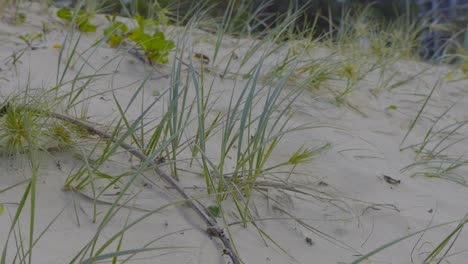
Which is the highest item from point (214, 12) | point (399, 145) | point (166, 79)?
point (166, 79)

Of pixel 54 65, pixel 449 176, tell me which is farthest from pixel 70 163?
pixel 449 176

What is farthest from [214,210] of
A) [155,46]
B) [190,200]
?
[155,46]

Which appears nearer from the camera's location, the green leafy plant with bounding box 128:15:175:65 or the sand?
the sand

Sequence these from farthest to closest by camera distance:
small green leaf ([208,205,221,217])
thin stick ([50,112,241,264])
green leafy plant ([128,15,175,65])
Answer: green leafy plant ([128,15,175,65])
small green leaf ([208,205,221,217])
thin stick ([50,112,241,264])

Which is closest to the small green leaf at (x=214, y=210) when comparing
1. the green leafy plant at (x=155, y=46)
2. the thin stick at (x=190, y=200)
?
the thin stick at (x=190, y=200)

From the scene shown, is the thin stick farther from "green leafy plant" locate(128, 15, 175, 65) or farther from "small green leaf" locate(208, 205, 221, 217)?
"green leafy plant" locate(128, 15, 175, 65)

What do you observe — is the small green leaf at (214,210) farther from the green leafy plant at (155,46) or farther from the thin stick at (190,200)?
the green leafy plant at (155,46)

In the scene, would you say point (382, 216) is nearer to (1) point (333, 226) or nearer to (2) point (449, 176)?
(1) point (333, 226)

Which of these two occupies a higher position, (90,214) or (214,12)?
(90,214)

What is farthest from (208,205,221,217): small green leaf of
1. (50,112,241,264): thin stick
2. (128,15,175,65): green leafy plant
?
(128,15,175,65): green leafy plant

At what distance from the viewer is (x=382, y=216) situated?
1.22 m

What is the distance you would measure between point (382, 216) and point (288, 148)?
378 millimetres

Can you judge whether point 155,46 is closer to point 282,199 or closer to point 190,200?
point 282,199

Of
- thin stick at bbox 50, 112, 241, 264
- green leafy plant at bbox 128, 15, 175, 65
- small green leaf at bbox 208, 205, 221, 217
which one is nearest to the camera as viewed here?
thin stick at bbox 50, 112, 241, 264
